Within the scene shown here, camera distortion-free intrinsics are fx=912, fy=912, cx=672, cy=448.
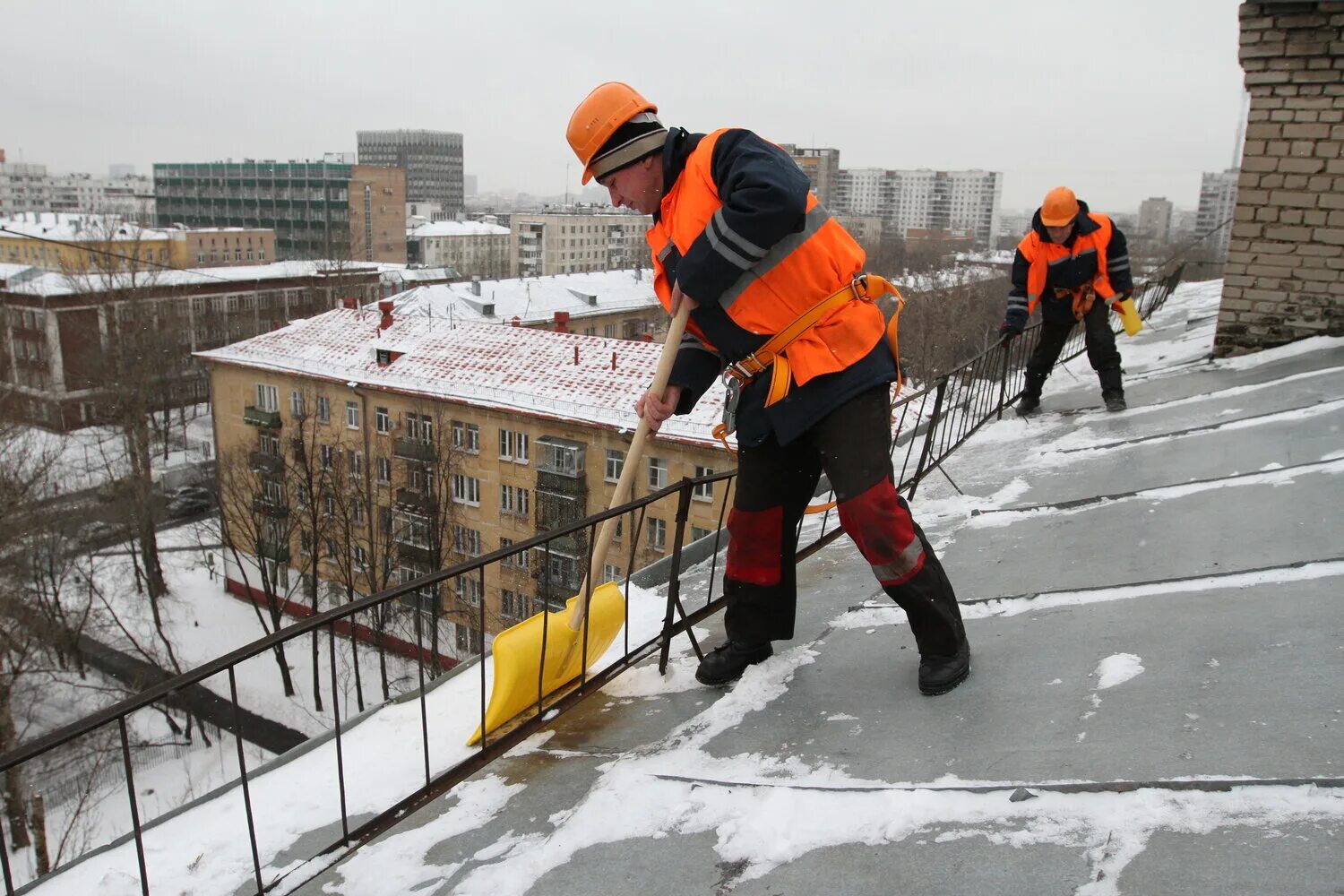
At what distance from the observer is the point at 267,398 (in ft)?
83.1

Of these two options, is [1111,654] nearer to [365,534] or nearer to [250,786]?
[250,786]

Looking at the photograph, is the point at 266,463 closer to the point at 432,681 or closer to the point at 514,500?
the point at 514,500

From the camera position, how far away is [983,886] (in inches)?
79.4

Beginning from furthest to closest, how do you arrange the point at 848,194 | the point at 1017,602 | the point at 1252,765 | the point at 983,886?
the point at 848,194 → the point at 1017,602 → the point at 1252,765 → the point at 983,886

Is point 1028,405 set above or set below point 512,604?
above

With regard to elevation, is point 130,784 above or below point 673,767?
above

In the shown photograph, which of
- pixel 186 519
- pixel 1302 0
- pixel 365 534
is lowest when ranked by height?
pixel 186 519

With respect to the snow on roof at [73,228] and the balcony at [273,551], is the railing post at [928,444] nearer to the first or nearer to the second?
the balcony at [273,551]

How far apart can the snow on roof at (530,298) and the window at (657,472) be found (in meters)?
13.8

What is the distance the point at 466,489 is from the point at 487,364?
3.13m

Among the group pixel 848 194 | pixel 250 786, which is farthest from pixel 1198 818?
pixel 848 194

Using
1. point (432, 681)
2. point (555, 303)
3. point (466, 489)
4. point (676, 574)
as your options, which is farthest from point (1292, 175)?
point (555, 303)

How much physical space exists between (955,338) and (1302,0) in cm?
2416

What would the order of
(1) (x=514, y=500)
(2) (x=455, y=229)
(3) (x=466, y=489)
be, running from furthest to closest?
(2) (x=455, y=229) < (3) (x=466, y=489) < (1) (x=514, y=500)
